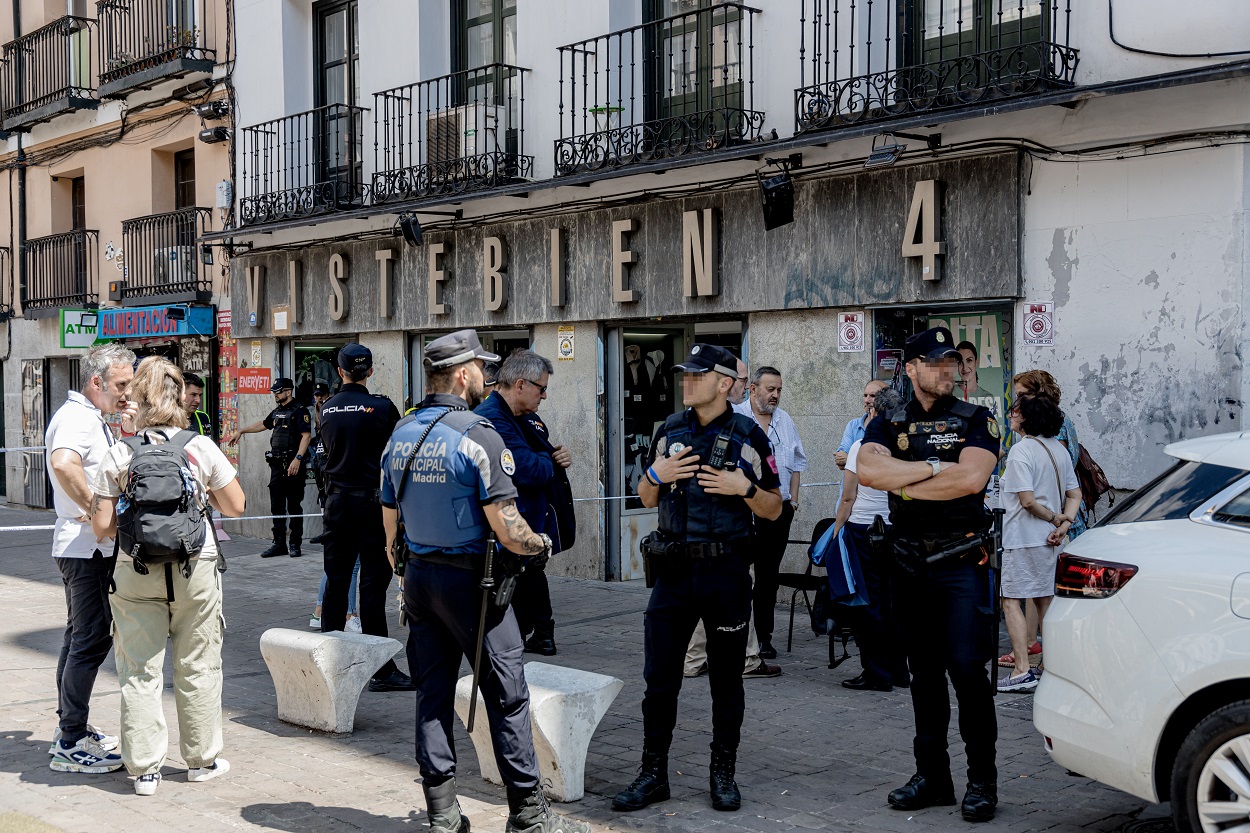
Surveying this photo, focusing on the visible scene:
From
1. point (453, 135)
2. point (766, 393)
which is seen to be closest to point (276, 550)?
point (453, 135)

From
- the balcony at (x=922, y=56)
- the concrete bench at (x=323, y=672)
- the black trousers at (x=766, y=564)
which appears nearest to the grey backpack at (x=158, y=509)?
the concrete bench at (x=323, y=672)

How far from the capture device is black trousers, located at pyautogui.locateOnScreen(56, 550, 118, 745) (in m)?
6.22

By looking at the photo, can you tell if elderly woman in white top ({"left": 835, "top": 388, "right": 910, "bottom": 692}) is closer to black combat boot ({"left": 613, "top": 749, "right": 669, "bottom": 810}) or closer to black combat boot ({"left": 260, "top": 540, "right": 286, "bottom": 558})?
black combat boot ({"left": 613, "top": 749, "right": 669, "bottom": 810})

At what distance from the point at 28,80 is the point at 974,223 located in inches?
669

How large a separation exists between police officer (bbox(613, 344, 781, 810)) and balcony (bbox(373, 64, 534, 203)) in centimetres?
740

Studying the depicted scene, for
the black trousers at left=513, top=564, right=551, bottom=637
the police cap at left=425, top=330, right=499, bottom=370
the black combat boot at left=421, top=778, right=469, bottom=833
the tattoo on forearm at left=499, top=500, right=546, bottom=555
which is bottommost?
the black combat boot at left=421, top=778, right=469, bottom=833

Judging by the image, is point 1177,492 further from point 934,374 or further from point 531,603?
point 531,603

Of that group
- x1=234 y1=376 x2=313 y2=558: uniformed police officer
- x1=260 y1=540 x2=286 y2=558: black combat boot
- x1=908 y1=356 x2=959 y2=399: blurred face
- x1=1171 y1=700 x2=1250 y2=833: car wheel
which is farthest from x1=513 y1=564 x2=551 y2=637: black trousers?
x1=260 y1=540 x2=286 y2=558: black combat boot

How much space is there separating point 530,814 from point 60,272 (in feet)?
58.2

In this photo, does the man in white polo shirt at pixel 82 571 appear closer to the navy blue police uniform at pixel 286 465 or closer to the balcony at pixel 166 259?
the navy blue police uniform at pixel 286 465

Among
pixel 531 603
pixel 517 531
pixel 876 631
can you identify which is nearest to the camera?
pixel 517 531

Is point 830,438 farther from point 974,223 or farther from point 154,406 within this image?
point 154,406

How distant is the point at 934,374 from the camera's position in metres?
5.45

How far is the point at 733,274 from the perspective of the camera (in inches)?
435
